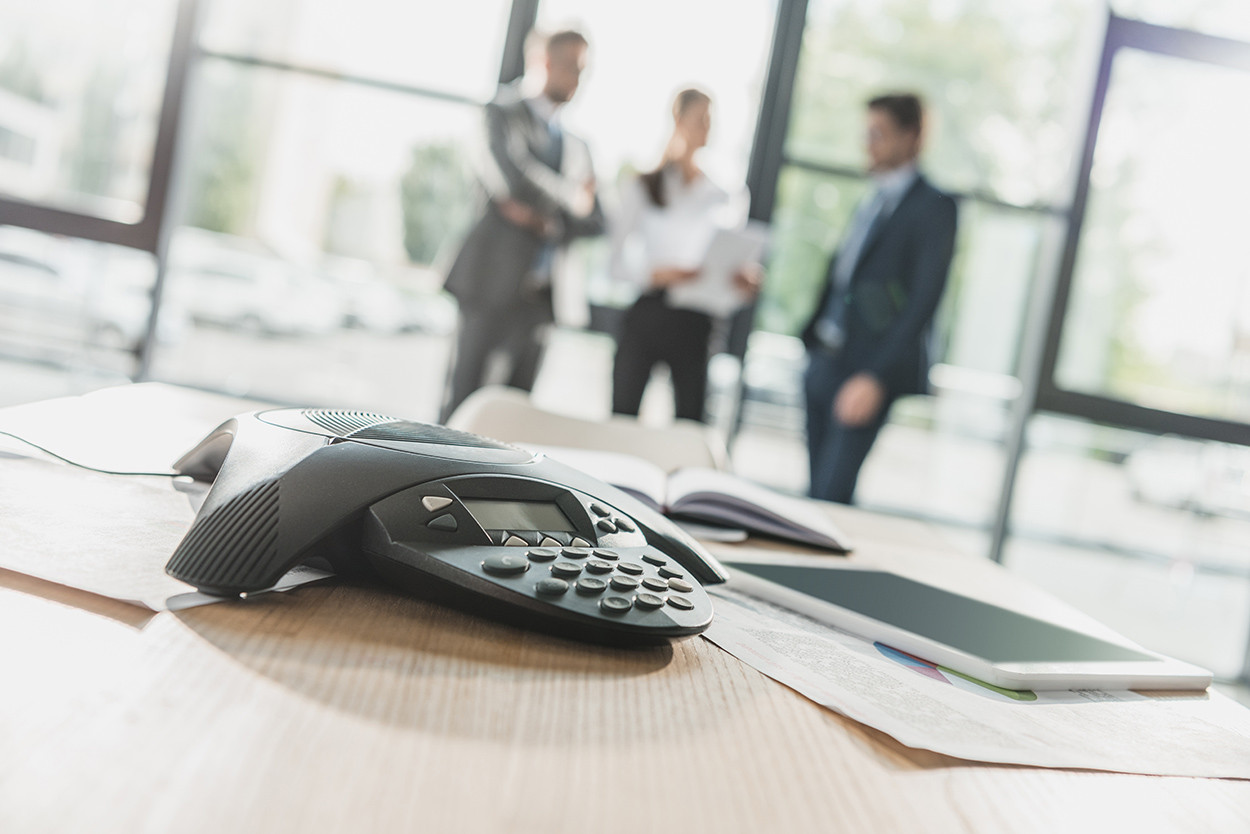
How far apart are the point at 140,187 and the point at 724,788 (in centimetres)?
414

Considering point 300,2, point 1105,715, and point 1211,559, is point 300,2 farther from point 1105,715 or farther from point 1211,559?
point 1211,559

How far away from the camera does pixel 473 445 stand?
63 cm

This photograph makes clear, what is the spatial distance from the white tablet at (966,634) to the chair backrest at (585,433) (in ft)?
2.08

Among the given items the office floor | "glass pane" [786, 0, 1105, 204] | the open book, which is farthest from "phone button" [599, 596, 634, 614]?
"glass pane" [786, 0, 1105, 204]

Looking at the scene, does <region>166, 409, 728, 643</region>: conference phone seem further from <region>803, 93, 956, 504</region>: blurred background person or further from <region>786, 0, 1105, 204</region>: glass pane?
<region>786, 0, 1105, 204</region>: glass pane

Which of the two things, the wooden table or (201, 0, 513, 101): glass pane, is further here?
(201, 0, 513, 101): glass pane

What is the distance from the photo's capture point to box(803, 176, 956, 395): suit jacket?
2867 millimetres

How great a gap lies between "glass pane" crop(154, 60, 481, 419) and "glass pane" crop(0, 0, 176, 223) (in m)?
0.21

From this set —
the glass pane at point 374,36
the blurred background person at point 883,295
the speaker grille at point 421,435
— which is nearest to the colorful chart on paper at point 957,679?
the speaker grille at point 421,435

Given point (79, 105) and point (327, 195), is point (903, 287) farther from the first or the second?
point (79, 105)

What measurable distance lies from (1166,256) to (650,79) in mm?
2227

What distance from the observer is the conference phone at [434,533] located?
490 mm

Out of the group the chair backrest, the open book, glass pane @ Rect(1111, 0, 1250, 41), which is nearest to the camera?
the open book

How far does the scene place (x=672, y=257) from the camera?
2996mm
